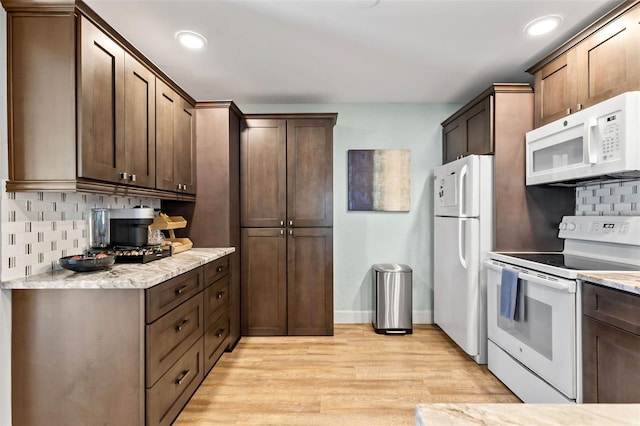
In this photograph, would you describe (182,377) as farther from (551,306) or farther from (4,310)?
(551,306)

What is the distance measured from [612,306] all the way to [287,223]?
8.36 ft

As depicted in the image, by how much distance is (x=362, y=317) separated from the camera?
153 inches

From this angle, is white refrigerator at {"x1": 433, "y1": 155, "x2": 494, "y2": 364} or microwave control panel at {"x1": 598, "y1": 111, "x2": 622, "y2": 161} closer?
microwave control panel at {"x1": 598, "y1": 111, "x2": 622, "y2": 161}

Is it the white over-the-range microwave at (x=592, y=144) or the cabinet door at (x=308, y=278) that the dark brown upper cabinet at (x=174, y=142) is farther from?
the white over-the-range microwave at (x=592, y=144)

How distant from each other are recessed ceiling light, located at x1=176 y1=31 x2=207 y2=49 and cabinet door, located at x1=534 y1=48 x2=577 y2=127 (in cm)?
251

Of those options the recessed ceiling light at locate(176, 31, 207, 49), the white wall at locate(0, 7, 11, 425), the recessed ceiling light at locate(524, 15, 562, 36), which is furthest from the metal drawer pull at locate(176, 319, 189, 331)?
the recessed ceiling light at locate(524, 15, 562, 36)

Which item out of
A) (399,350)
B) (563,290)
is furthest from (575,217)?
(399,350)

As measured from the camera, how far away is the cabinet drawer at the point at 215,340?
2540 mm

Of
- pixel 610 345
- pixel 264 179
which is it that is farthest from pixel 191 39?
pixel 610 345

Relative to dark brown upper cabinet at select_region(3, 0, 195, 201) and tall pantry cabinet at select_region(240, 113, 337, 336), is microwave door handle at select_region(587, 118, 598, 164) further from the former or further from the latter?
dark brown upper cabinet at select_region(3, 0, 195, 201)

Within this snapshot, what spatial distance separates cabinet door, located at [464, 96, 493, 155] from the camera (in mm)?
2770

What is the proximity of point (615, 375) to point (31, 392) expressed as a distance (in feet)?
9.21

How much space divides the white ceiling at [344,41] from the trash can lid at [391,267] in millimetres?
1835

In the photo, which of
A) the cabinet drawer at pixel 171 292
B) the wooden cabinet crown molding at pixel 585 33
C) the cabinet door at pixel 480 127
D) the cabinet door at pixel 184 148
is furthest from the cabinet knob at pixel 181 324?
the wooden cabinet crown molding at pixel 585 33
